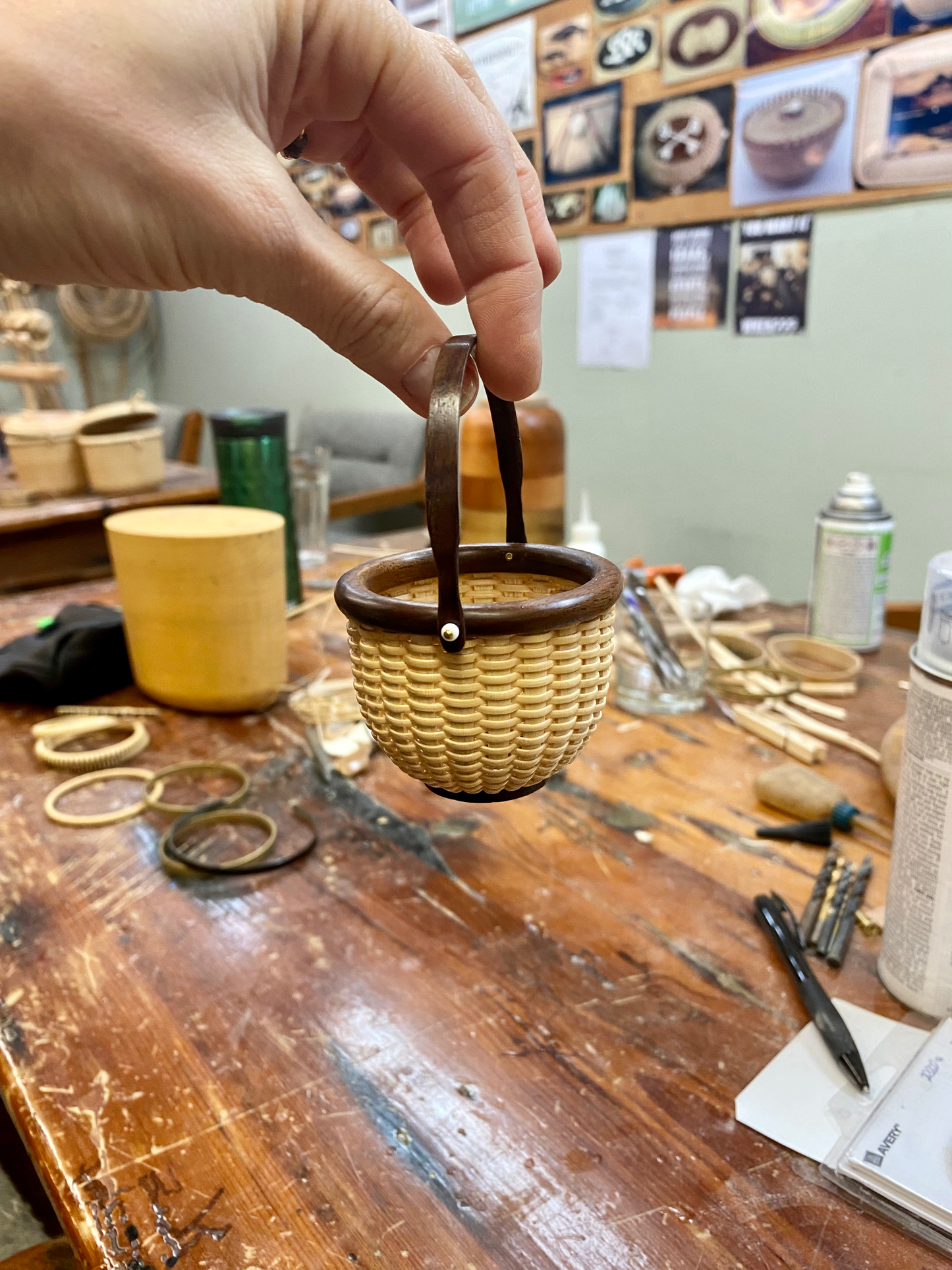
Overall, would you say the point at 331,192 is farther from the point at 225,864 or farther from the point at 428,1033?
the point at 428,1033

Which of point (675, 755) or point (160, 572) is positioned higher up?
point (160, 572)

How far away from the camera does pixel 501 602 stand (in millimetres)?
377

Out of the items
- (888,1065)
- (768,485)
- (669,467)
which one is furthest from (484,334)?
(669,467)

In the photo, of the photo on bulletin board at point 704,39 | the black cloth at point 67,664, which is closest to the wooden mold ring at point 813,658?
the black cloth at point 67,664

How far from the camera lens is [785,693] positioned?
91 centimetres

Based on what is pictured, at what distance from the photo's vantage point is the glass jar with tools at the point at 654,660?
2.99ft

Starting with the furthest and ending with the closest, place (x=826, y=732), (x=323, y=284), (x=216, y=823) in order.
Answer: (x=826, y=732)
(x=216, y=823)
(x=323, y=284)

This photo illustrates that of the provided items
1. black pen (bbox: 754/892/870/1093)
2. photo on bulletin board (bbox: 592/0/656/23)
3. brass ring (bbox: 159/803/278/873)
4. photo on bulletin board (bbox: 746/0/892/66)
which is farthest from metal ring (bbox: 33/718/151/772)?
photo on bulletin board (bbox: 592/0/656/23)

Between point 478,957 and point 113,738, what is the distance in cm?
52

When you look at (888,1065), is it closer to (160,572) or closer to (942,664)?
(942,664)

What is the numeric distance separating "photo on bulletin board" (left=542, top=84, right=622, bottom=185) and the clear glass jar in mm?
1242

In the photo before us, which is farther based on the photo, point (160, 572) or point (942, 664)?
point (160, 572)

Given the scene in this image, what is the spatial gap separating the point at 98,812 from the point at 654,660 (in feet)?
1.83

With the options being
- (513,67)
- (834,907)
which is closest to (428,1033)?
(834,907)
